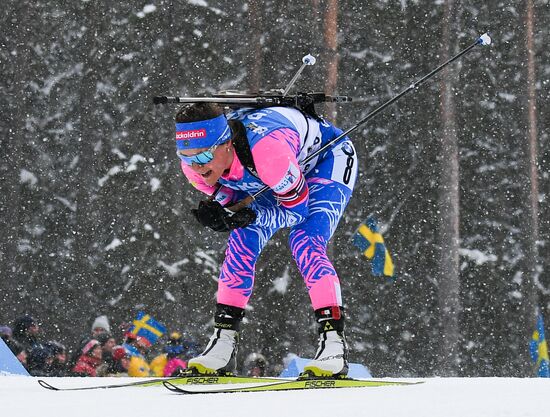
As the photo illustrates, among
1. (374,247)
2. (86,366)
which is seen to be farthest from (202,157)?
(374,247)

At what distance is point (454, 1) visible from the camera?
16.4 metres

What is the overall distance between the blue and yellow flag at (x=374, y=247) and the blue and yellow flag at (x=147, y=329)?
130 inches

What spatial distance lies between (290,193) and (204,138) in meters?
0.45

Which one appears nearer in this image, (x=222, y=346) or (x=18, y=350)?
(x=222, y=346)

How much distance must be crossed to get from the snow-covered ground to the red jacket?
20.1ft

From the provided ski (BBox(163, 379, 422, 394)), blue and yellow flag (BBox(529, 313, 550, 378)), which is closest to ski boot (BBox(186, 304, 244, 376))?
ski (BBox(163, 379, 422, 394))

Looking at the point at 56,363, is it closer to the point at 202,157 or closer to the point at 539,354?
the point at 202,157

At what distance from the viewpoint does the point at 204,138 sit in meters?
4.52

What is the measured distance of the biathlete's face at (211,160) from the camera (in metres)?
4.57

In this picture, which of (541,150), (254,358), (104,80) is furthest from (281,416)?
(541,150)

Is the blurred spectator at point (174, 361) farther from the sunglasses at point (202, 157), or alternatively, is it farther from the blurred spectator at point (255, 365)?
the sunglasses at point (202, 157)

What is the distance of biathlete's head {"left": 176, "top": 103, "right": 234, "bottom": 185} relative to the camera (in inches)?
178

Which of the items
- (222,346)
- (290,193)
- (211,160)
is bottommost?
(222,346)

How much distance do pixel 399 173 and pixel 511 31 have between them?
10.0 feet
